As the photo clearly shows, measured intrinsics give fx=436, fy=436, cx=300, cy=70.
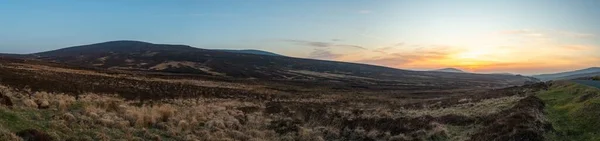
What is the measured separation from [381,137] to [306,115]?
10110 millimetres

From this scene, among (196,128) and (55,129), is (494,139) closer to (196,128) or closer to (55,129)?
(196,128)

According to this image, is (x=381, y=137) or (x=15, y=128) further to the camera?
(x=381, y=137)

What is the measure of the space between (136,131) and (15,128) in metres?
4.36

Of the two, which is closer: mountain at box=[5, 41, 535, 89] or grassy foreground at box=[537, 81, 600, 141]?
grassy foreground at box=[537, 81, 600, 141]

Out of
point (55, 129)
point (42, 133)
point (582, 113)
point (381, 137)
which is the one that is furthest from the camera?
point (381, 137)

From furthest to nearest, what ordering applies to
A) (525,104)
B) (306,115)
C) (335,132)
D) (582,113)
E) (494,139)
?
Answer: (306,115), (525,104), (335,132), (582,113), (494,139)

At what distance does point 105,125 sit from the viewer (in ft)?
54.9

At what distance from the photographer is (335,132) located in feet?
A: 68.7

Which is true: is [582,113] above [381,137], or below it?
above

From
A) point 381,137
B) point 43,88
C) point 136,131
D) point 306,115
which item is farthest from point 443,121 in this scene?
point 43,88

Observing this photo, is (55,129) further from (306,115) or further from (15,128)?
(306,115)

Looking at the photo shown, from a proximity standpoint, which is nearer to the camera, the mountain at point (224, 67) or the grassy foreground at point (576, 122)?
the grassy foreground at point (576, 122)

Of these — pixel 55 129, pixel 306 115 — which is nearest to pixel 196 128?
pixel 55 129

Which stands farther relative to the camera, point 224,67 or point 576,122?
point 224,67
